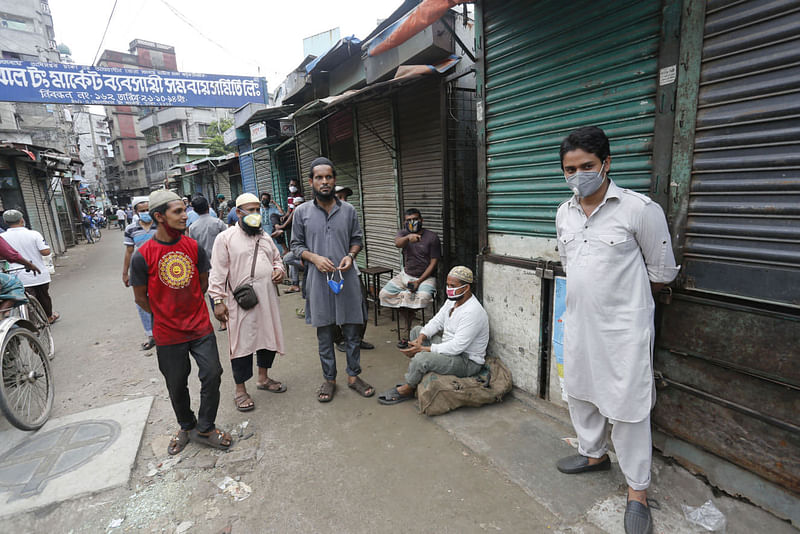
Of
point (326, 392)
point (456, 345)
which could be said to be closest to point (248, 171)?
point (326, 392)

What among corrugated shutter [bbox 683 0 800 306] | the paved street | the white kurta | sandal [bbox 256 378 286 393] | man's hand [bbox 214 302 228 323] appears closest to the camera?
corrugated shutter [bbox 683 0 800 306]

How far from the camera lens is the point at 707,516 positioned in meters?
2.11

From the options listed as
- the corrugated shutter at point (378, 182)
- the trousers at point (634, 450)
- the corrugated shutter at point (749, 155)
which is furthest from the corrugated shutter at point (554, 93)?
the corrugated shutter at point (378, 182)

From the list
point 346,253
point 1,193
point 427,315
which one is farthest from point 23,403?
point 1,193

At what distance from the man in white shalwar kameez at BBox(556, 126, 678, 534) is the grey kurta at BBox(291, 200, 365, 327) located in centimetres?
201

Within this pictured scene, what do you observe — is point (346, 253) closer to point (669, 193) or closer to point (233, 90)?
point (669, 193)

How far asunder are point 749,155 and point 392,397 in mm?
3023

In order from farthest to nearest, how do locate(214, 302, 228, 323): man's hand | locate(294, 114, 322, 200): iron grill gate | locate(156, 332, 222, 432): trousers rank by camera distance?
1. locate(294, 114, 322, 200): iron grill gate
2. locate(214, 302, 228, 323): man's hand
3. locate(156, 332, 222, 432): trousers

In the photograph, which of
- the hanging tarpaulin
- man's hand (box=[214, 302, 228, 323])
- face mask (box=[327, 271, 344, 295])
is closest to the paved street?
man's hand (box=[214, 302, 228, 323])

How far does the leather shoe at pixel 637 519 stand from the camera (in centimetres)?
203

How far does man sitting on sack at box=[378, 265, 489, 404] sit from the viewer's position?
10.9ft

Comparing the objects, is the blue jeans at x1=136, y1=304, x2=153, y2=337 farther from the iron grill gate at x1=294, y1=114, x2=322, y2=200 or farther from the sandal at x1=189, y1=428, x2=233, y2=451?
the iron grill gate at x1=294, y1=114, x2=322, y2=200

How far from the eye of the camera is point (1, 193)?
11.8 metres

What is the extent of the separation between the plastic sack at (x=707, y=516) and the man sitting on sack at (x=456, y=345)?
5.40 ft
